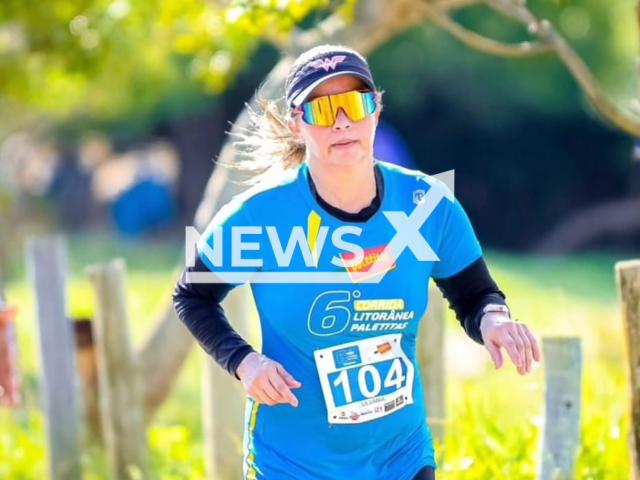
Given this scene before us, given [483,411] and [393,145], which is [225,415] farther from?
[393,145]

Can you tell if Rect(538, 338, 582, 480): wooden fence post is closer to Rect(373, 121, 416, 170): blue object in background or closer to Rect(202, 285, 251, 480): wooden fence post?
Rect(202, 285, 251, 480): wooden fence post

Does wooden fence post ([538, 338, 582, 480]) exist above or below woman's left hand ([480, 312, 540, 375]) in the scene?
below

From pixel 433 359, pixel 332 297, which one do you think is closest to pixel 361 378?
pixel 332 297

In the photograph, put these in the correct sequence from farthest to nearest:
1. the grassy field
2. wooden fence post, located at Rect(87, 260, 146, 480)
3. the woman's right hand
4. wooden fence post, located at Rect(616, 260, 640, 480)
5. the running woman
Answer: wooden fence post, located at Rect(87, 260, 146, 480), the grassy field, wooden fence post, located at Rect(616, 260, 640, 480), the running woman, the woman's right hand

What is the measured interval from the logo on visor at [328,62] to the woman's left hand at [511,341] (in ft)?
2.62

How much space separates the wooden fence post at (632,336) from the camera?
4.13 metres

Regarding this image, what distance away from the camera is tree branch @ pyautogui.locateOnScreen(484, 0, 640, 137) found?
5.28m

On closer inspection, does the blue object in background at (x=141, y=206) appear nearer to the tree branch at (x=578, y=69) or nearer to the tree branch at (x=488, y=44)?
the tree branch at (x=488, y=44)

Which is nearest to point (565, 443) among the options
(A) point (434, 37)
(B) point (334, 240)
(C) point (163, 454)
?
(B) point (334, 240)

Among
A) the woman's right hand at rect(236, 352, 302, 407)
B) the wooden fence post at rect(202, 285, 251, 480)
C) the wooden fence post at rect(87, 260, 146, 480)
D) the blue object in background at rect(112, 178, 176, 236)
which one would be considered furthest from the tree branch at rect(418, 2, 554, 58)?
the blue object in background at rect(112, 178, 176, 236)

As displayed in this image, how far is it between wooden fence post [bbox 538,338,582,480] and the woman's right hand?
5.07ft

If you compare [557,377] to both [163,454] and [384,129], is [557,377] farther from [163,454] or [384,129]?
[384,129]

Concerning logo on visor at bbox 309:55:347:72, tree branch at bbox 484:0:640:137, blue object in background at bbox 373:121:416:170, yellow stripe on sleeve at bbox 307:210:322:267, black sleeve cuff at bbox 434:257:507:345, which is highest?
blue object in background at bbox 373:121:416:170

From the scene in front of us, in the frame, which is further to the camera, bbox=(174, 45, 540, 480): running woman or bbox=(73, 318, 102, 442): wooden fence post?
bbox=(73, 318, 102, 442): wooden fence post
